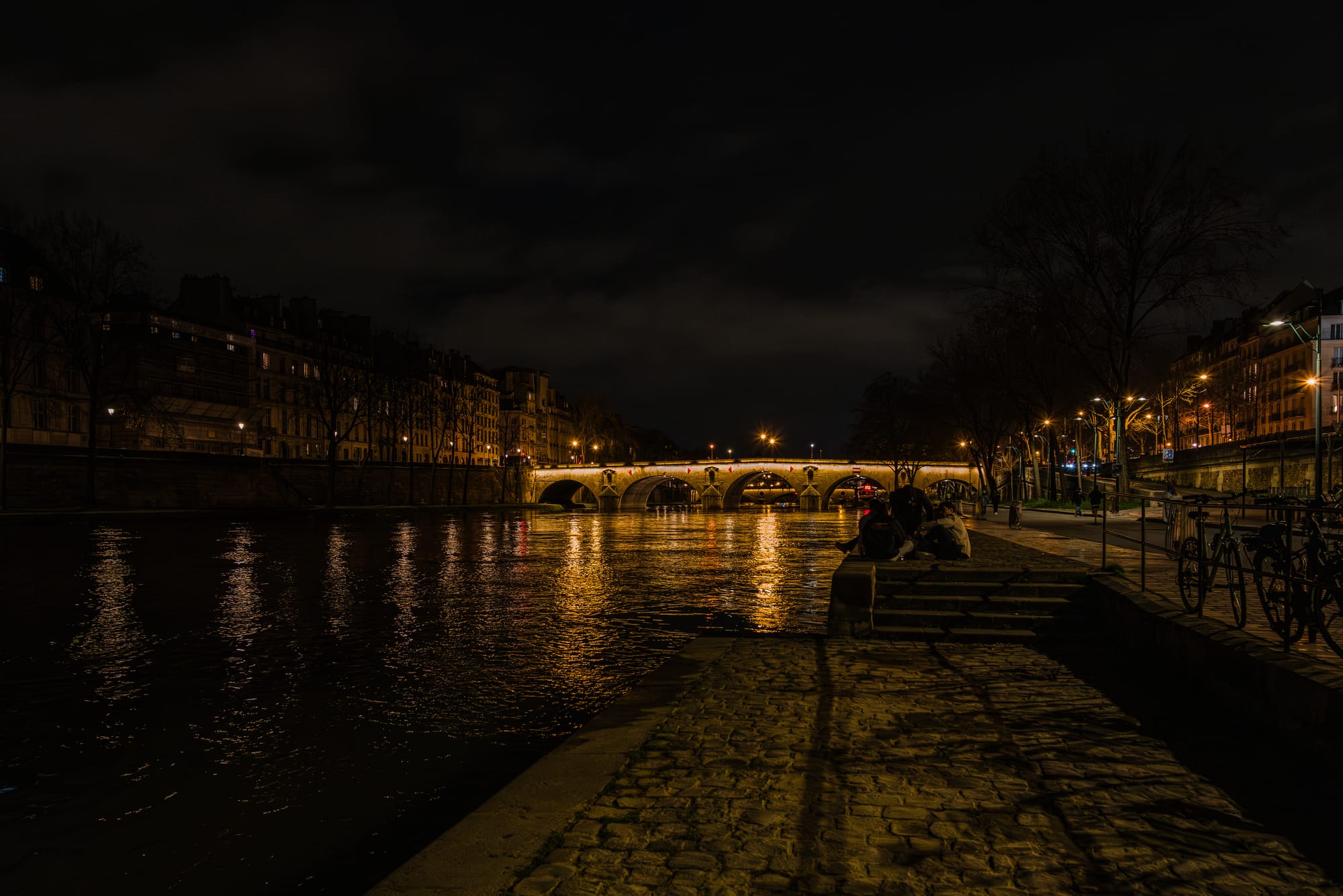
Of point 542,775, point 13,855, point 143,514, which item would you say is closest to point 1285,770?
point 542,775

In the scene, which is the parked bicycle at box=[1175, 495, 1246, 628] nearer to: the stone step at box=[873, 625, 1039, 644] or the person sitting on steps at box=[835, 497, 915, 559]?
the stone step at box=[873, 625, 1039, 644]

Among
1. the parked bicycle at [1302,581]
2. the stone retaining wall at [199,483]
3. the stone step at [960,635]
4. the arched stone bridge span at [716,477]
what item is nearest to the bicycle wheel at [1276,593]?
the parked bicycle at [1302,581]

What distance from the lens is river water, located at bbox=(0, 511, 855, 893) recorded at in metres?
5.86

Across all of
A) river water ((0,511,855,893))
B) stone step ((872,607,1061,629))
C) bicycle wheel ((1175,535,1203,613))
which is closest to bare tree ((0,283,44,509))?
river water ((0,511,855,893))

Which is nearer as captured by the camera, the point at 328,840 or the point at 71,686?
the point at 328,840

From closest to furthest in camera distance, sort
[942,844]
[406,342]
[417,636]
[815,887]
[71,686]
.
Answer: [815,887]
[942,844]
[71,686]
[417,636]
[406,342]

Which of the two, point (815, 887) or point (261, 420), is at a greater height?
point (261, 420)

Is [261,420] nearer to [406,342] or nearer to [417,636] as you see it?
[406,342]

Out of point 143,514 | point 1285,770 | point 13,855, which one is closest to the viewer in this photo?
point 13,855

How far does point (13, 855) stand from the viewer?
5625mm

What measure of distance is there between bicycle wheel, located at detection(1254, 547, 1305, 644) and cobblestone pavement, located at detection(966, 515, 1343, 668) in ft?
0.45

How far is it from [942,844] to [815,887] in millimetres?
872

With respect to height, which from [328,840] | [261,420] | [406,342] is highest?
[406,342]

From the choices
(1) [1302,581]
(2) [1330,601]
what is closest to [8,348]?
(1) [1302,581]
